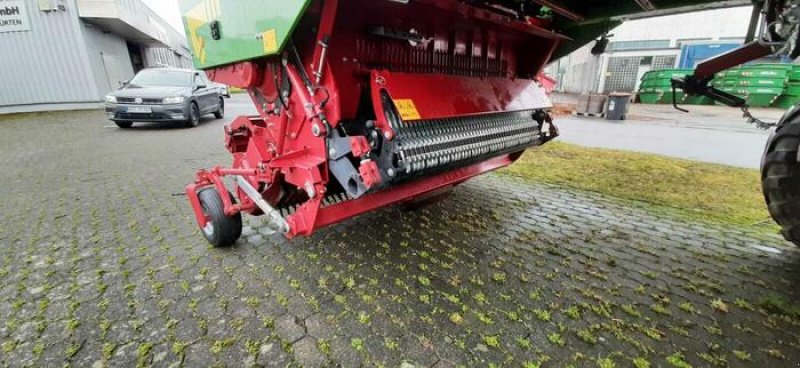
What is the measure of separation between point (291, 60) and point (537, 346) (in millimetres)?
2008

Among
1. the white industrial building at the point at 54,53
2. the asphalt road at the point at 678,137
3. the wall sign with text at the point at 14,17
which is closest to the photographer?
the asphalt road at the point at 678,137

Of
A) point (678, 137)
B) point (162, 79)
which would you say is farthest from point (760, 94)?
point (162, 79)

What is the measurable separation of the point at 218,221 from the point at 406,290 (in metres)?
1.47

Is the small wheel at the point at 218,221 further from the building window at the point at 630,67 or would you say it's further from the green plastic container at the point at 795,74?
the building window at the point at 630,67

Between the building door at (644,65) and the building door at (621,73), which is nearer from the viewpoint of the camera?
the building door at (644,65)

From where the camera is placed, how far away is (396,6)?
214 cm

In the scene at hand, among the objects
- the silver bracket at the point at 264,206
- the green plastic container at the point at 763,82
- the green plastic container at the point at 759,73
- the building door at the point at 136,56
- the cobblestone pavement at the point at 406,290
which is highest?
the building door at the point at 136,56

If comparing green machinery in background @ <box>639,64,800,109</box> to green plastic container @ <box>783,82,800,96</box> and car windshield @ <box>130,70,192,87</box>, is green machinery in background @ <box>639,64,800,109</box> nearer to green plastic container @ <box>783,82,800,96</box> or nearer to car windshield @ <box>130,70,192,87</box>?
green plastic container @ <box>783,82,800,96</box>

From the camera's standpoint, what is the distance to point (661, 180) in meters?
4.59

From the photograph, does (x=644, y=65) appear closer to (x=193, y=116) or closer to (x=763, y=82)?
(x=763, y=82)

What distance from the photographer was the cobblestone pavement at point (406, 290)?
1.78 meters

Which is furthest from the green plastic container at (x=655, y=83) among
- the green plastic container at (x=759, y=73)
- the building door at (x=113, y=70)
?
the building door at (x=113, y=70)

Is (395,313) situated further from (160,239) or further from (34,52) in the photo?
(34,52)

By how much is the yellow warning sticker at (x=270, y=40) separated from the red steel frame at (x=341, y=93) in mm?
197
